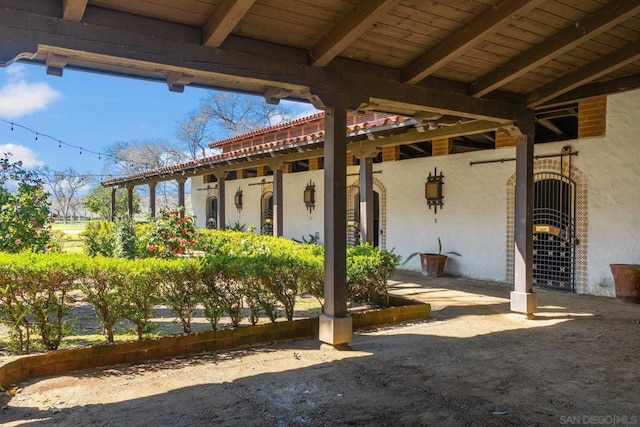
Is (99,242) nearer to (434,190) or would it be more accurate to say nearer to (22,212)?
(22,212)

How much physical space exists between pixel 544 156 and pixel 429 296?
11.1 ft

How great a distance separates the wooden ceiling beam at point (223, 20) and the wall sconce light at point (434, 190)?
7309 mm

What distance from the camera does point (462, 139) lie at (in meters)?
10.7

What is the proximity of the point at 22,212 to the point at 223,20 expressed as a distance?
5308 mm

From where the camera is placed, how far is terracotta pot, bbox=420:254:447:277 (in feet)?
33.2

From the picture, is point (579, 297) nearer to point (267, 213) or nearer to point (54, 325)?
point (54, 325)

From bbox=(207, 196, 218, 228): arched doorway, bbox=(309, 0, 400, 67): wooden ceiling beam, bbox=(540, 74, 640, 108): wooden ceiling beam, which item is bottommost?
bbox=(207, 196, 218, 228): arched doorway

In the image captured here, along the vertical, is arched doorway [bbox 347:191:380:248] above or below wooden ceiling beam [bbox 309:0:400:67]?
below

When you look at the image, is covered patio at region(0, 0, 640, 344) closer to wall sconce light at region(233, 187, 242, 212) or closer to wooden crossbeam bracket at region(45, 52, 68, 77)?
wooden crossbeam bracket at region(45, 52, 68, 77)

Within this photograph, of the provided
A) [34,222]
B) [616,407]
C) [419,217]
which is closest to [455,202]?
[419,217]

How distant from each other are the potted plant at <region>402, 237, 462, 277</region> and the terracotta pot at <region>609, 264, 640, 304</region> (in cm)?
323

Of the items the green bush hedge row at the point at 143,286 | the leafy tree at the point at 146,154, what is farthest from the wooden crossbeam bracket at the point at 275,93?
the leafy tree at the point at 146,154

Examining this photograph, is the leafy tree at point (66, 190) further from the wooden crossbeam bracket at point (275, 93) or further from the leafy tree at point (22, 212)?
the wooden crossbeam bracket at point (275, 93)

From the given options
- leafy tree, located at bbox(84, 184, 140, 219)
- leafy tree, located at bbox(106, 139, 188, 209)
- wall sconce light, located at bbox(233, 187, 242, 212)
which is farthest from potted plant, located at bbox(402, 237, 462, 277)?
leafy tree, located at bbox(106, 139, 188, 209)
